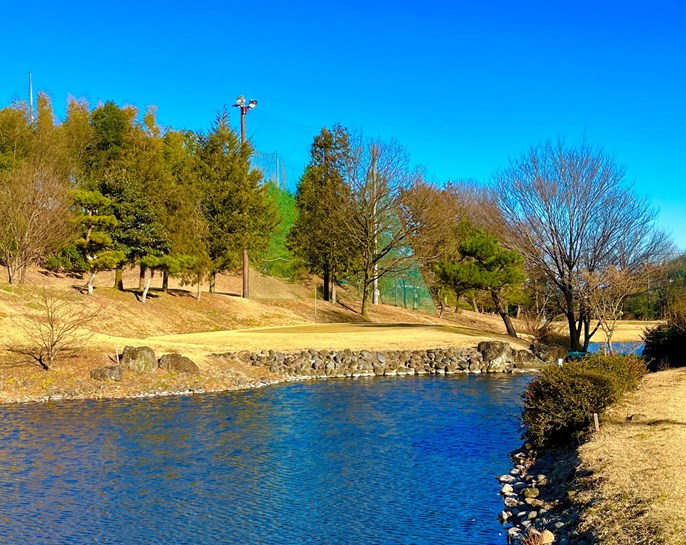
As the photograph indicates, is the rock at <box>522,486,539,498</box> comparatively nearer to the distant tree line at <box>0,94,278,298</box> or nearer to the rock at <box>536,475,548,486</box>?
the rock at <box>536,475,548,486</box>

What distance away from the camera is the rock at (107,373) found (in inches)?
1086

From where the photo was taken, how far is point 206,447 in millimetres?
18062

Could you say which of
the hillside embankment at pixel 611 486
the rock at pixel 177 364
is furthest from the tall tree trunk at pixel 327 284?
the hillside embankment at pixel 611 486

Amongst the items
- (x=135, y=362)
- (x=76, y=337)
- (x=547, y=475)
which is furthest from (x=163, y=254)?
(x=547, y=475)

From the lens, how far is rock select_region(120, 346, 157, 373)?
2866cm

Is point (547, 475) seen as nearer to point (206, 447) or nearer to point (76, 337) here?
point (206, 447)

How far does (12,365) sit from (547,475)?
71.1 feet

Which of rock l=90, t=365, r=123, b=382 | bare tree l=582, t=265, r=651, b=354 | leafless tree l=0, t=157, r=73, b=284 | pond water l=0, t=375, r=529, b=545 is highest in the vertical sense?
leafless tree l=0, t=157, r=73, b=284

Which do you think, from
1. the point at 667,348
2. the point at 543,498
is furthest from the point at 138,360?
the point at 667,348

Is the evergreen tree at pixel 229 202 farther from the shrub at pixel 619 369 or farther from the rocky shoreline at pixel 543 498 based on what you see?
the rocky shoreline at pixel 543 498

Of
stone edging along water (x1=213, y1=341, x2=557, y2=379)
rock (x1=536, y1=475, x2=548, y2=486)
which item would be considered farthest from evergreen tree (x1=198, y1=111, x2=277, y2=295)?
rock (x1=536, y1=475, x2=548, y2=486)

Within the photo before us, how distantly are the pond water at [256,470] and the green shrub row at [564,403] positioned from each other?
3.66ft

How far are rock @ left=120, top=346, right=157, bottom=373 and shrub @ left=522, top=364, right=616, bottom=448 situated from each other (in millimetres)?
16846

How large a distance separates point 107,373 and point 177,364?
290 centimetres
